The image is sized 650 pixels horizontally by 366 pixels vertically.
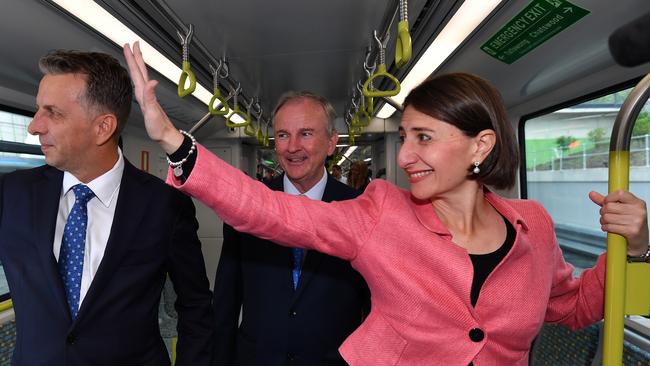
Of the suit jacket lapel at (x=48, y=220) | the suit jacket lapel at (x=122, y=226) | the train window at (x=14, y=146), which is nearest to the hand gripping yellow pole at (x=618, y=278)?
the suit jacket lapel at (x=122, y=226)

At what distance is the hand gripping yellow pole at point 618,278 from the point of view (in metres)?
0.99

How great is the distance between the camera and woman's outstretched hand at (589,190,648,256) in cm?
101

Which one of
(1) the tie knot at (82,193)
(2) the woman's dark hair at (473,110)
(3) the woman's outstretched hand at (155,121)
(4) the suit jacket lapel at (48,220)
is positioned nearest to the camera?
(3) the woman's outstretched hand at (155,121)

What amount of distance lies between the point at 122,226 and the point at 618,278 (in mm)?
1594

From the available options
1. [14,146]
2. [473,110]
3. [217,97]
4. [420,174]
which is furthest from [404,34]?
[14,146]

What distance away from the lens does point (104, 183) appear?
140cm

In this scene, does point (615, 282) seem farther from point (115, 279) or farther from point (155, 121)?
point (115, 279)

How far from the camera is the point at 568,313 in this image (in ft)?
4.41

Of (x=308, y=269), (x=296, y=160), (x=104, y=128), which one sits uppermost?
(x=104, y=128)

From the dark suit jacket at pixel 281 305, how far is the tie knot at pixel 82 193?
561mm

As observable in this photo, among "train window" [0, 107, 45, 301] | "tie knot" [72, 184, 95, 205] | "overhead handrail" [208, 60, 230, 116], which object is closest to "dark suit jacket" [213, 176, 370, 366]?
"tie knot" [72, 184, 95, 205]

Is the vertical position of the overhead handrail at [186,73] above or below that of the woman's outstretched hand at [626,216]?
above

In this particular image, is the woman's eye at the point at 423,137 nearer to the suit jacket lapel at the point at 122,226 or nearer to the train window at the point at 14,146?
the suit jacket lapel at the point at 122,226

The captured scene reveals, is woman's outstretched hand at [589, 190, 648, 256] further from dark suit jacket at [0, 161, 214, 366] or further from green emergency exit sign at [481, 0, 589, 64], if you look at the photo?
dark suit jacket at [0, 161, 214, 366]
